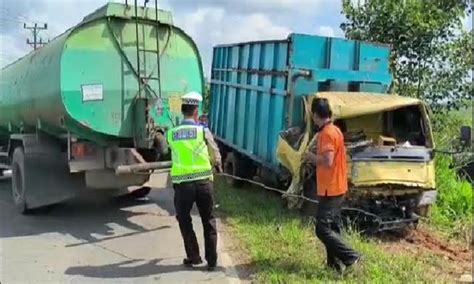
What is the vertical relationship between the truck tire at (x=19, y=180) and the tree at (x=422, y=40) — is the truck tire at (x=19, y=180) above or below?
below

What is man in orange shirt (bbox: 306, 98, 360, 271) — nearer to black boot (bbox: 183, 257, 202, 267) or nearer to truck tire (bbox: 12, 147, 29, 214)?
black boot (bbox: 183, 257, 202, 267)

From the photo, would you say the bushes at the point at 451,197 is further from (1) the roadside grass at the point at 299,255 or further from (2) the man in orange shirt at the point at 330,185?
(2) the man in orange shirt at the point at 330,185

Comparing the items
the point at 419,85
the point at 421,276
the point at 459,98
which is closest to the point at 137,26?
the point at 421,276

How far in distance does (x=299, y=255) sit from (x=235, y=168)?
537cm

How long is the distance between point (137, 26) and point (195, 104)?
8.80 feet

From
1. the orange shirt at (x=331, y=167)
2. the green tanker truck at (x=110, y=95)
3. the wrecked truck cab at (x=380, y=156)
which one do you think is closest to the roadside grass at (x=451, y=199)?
Result: the wrecked truck cab at (x=380, y=156)

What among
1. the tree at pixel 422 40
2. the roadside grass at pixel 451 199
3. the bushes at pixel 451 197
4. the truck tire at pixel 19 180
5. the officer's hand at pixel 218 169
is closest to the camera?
the officer's hand at pixel 218 169

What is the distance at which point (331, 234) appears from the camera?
5.87m

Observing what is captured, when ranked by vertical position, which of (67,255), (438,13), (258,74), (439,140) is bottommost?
(67,255)

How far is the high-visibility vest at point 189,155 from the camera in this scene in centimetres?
630

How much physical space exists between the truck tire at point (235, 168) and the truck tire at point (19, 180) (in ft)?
12.7

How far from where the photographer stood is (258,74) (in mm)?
10336

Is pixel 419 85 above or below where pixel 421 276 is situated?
above

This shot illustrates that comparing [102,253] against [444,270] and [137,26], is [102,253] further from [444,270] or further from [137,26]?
[444,270]
